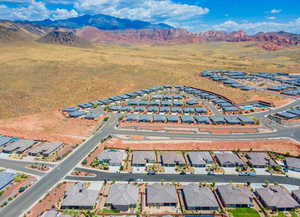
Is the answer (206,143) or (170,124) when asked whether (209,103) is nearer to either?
(170,124)

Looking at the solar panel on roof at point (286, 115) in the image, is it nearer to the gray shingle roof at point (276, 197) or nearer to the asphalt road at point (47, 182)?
the gray shingle roof at point (276, 197)

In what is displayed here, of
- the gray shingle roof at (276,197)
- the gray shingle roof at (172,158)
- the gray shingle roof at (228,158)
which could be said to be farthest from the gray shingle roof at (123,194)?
the gray shingle roof at (276,197)

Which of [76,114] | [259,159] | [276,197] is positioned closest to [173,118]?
[259,159]

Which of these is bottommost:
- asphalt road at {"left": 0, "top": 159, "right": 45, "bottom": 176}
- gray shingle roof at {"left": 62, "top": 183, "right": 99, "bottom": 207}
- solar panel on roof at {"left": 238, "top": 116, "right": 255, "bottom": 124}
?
gray shingle roof at {"left": 62, "top": 183, "right": 99, "bottom": 207}

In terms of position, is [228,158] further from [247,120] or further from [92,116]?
[92,116]

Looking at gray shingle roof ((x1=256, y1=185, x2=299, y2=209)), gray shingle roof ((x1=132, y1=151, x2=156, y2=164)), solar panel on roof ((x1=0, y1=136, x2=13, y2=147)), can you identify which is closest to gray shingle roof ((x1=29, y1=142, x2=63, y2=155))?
solar panel on roof ((x1=0, y1=136, x2=13, y2=147))

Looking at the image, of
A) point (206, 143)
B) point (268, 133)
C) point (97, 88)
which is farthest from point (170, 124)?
point (97, 88)

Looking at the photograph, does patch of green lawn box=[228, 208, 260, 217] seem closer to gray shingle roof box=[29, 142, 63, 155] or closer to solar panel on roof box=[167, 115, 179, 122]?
solar panel on roof box=[167, 115, 179, 122]
